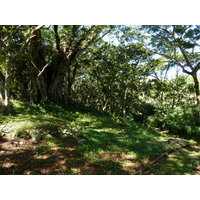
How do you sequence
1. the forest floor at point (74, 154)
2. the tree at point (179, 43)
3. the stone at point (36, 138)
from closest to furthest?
the forest floor at point (74, 154), the stone at point (36, 138), the tree at point (179, 43)

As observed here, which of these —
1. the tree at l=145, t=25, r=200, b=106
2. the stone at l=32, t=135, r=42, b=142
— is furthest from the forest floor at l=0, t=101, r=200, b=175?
the tree at l=145, t=25, r=200, b=106

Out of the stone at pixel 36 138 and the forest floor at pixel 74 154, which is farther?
the stone at pixel 36 138

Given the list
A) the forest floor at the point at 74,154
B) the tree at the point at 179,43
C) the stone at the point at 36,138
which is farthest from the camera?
the tree at the point at 179,43

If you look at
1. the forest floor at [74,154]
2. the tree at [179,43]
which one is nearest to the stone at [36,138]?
the forest floor at [74,154]

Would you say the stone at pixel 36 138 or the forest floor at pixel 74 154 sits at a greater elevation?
the stone at pixel 36 138

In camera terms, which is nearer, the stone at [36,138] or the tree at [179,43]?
the stone at [36,138]

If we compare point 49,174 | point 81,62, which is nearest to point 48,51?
point 81,62

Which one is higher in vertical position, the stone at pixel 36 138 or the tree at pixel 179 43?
the tree at pixel 179 43

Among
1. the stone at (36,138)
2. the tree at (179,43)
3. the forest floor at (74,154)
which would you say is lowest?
the forest floor at (74,154)

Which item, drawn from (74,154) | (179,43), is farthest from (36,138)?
(179,43)

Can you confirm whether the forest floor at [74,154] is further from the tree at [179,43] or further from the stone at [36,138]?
Result: the tree at [179,43]

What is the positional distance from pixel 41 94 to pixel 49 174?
677 cm

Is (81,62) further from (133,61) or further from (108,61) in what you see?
(133,61)

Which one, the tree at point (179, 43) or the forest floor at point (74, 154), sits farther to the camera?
the tree at point (179, 43)
